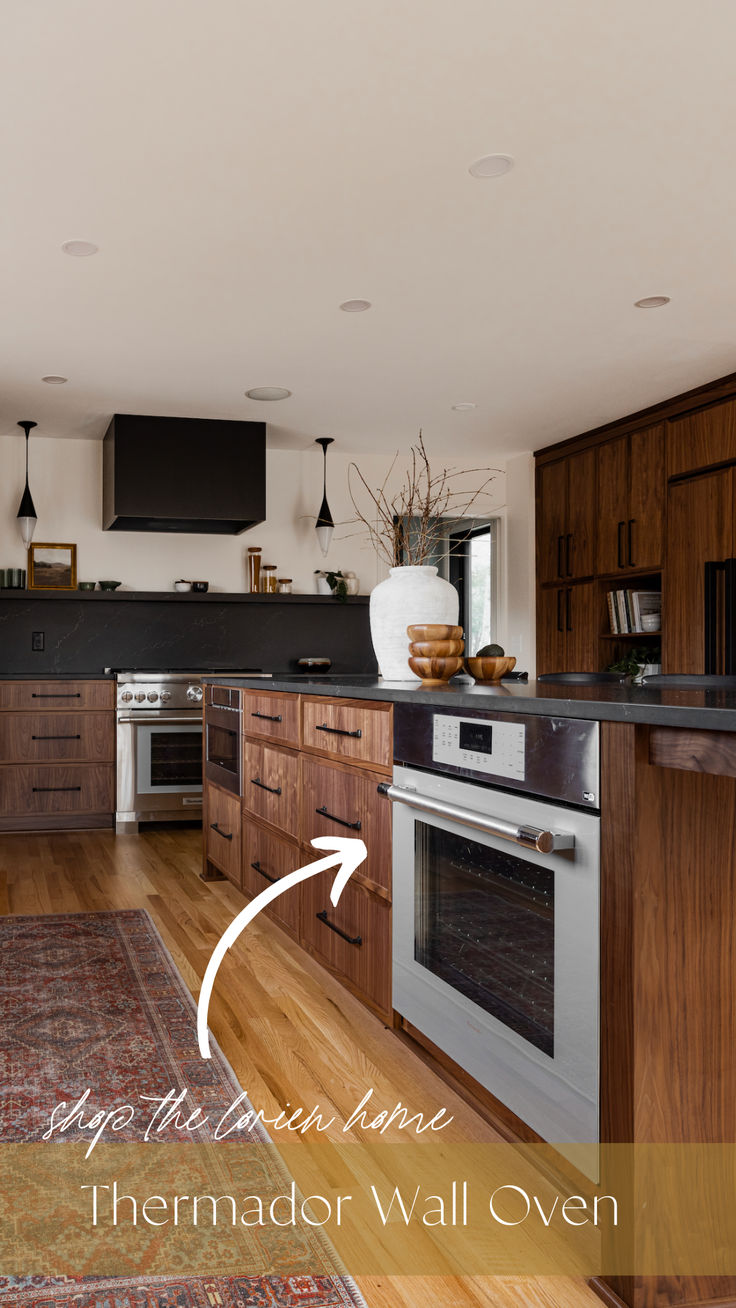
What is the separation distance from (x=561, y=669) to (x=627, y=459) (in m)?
1.40

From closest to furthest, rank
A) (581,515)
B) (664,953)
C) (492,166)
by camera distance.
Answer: (664,953) → (492,166) → (581,515)

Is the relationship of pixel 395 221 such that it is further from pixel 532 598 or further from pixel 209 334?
pixel 532 598

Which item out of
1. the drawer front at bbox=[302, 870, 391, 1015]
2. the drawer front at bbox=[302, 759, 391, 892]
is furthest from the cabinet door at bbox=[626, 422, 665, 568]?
the drawer front at bbox=[302, 870, 391, 1015]

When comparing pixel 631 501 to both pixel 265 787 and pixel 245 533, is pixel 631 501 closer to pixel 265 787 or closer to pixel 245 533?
pixel 245 533

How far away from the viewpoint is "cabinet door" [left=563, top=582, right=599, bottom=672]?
6.05 metres

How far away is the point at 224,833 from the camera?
378cm

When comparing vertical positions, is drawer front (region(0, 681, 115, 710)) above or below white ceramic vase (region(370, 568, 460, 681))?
below

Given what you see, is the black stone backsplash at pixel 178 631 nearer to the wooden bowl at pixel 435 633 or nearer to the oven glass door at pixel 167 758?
the oven glass door at pixel 167 758

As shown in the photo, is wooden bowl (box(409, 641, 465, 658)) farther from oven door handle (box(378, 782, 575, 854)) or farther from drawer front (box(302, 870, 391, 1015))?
drawer front (box(302, 870, 391, 1015))

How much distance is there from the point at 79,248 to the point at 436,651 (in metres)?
2.02

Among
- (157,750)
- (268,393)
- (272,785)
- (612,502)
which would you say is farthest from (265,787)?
(612,502)

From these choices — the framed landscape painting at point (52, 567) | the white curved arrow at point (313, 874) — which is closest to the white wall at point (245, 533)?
the framed landscape painting at point (52, 567)
